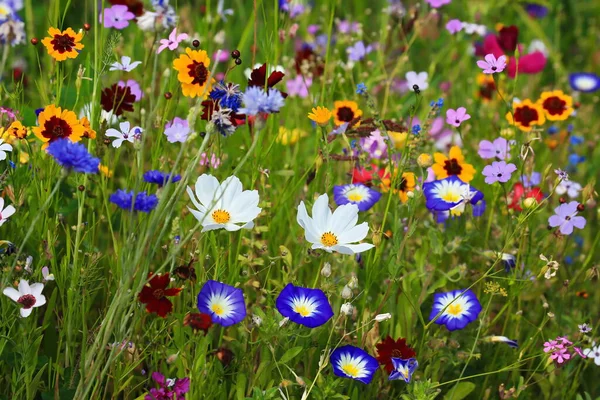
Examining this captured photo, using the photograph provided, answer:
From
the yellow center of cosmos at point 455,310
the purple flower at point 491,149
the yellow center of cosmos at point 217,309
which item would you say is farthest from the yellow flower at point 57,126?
the purple flower at point 491,149

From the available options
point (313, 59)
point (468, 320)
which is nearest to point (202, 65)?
point (468, 320)

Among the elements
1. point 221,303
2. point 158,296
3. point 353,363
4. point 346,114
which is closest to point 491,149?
point 346,114

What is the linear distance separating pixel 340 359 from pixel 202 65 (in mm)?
620

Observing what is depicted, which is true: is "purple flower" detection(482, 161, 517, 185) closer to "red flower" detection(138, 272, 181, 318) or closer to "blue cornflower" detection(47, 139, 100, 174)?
"red flower" detection(138, 272, 181, 318)

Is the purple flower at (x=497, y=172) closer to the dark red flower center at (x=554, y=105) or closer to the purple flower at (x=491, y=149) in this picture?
the purple flower at (x=491, y=149)

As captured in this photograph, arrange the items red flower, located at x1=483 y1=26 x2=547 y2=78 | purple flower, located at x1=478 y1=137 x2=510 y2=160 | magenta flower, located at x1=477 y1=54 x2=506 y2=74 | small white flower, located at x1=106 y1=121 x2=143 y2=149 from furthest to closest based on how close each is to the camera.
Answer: red flower, located at x1=483 y1=26 x2=547 y2=78 → purple flower, located at x1=478 y1=137 x2=510 y2=160 → magenta flower, located at x1=477 y1=54 x2=506 y2=74 → small white flower, located at x1=106 y1=121 x2=143 y2=149

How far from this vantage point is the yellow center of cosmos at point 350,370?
52.2 inches

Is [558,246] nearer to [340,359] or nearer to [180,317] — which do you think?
[340,359]

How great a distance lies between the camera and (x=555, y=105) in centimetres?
187

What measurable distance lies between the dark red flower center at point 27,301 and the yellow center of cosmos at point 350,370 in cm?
55

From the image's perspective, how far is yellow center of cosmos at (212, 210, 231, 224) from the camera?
1330mm

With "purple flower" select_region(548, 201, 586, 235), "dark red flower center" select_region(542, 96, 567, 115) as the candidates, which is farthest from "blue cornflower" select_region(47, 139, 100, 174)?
"dark red flower center" select_region(542, 96, 567, 115)

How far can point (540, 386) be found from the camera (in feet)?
5.56

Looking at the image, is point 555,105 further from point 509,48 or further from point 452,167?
point 509,48
